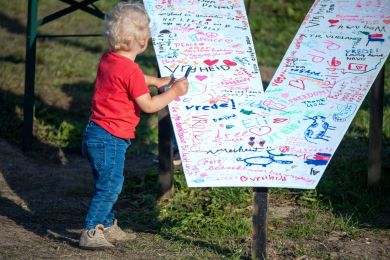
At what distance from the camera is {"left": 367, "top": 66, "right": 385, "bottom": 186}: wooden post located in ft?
18.1

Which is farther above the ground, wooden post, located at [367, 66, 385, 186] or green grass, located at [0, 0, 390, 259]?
wooden post, located at [367, 66, 385, 186]

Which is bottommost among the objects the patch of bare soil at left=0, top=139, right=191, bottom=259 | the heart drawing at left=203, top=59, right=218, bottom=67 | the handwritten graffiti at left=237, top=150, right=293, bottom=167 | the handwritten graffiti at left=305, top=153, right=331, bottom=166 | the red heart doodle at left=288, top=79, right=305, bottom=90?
the patch of bare soil at left=0, top=139, right=191, bottom=259

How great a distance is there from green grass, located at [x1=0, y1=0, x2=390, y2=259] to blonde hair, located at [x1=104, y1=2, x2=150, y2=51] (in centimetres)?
134

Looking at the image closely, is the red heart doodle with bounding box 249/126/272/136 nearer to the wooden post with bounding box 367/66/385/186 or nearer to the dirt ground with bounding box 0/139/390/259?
the dirt ground with bounding box 0/139/390/259

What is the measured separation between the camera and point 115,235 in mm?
4820

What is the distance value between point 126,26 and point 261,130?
3.42ft

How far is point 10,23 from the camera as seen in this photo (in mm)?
12258

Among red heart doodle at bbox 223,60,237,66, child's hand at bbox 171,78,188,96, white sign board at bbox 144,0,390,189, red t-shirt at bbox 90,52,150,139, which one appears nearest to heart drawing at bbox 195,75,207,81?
white sign board at bbox 144,0,390,189

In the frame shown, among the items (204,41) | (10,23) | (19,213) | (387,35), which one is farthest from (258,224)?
(10,23)

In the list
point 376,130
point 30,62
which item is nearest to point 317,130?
point 376,130

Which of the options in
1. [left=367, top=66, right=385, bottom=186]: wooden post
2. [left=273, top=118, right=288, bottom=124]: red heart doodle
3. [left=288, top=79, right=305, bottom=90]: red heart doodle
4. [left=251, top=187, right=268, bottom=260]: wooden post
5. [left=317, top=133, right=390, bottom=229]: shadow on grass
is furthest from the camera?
[left=367, top=66, right=385, bottom=186]: wooden post

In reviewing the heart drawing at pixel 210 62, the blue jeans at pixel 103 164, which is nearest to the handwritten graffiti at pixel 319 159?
the heart drawing at pixel 210 62

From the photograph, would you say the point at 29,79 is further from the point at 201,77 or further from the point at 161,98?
the point at 161,98

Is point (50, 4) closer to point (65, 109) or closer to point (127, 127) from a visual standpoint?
point (65, 109)
